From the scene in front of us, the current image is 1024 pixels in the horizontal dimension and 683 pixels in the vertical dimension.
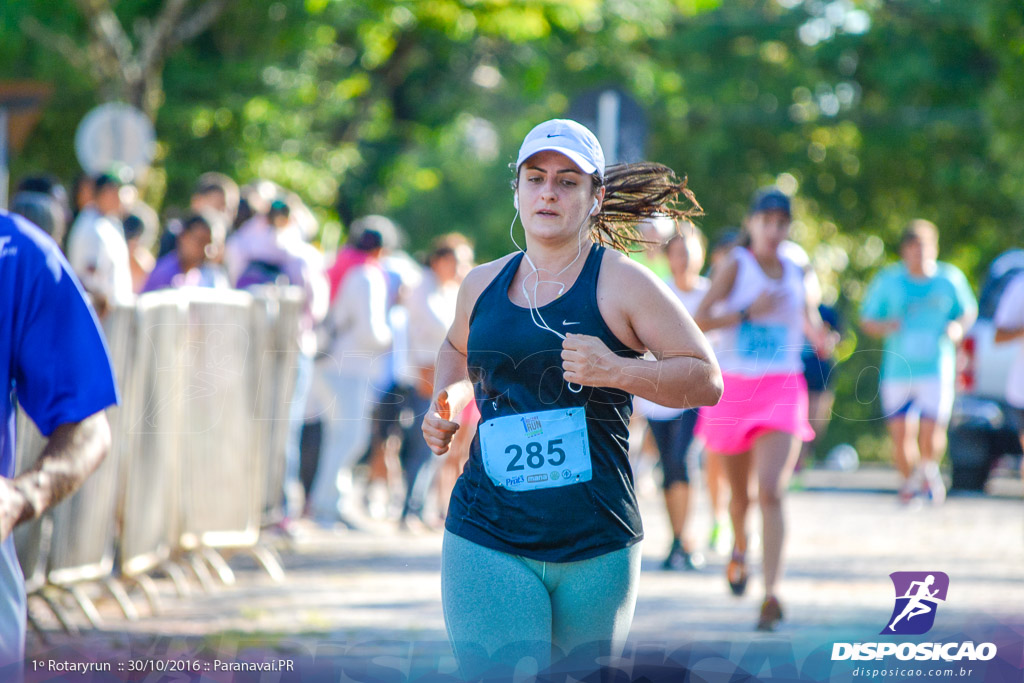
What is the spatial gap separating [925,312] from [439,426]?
8.39 metres

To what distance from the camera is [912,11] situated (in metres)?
23.7

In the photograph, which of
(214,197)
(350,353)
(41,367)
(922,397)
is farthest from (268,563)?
(41,367)

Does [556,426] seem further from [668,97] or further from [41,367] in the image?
[668,97]

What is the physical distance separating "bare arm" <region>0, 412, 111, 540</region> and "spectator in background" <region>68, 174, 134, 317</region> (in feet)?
15.3

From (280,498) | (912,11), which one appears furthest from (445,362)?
(912,11)

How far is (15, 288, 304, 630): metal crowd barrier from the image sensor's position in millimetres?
6246

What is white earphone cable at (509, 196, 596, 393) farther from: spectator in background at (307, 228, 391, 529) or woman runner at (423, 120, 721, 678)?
spectator in background at (307, 228, 391, 529)

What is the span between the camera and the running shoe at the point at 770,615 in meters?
6.49

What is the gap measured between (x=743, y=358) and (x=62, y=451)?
5.08 metres

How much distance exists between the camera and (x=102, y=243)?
7625 mm


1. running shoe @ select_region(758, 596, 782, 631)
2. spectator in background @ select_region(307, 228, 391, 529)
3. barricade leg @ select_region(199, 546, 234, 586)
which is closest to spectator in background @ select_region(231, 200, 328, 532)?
spectator in background @ select_region(307, 228, 391, 529)

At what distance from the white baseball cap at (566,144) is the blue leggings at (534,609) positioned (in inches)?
36.4

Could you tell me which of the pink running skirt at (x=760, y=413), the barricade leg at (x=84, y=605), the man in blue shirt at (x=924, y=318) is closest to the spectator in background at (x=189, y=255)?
the barricade leg at (x=84, y=605)

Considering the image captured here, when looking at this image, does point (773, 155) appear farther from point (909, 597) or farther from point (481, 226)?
point (909, 597)
